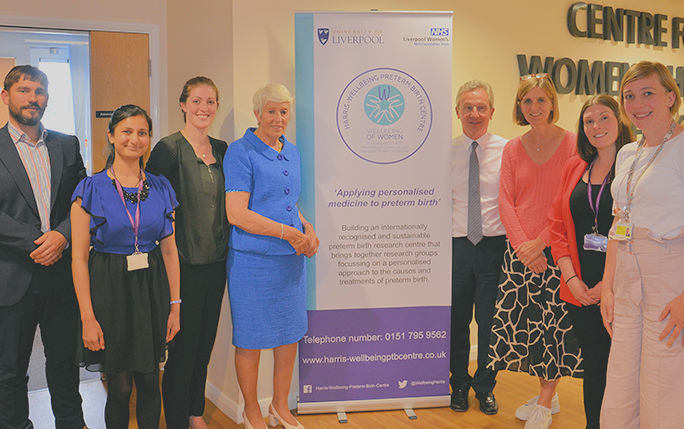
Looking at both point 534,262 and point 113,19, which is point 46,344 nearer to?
point 113,19

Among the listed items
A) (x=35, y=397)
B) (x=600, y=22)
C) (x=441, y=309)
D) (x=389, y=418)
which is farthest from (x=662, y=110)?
(x=35, y=397)

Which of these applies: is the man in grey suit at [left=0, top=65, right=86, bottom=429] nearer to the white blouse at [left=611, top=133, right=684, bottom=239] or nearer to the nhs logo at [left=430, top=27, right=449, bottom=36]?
the nhs logo at [left=430, top=27, right=449, bottom=36]

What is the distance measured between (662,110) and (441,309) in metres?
1.59

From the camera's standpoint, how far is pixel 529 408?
3.29 meters

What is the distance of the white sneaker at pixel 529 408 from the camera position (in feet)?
10.7

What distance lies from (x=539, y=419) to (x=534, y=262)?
33.7 inches

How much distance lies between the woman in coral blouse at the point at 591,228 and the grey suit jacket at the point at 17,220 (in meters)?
2.26

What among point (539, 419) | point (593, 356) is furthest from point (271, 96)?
point (539, 419)

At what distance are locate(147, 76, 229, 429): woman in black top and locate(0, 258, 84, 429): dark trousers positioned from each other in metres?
0.45

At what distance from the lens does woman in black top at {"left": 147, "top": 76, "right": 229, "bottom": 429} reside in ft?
8.82

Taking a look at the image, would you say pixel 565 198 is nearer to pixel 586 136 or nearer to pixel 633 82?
pixel 586 136

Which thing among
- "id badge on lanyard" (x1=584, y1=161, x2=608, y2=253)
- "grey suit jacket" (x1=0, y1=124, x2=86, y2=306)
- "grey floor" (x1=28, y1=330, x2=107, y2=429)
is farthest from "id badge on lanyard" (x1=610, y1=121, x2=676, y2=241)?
"grey floor" (x1=28, y1=330, x2=107, y2=429)

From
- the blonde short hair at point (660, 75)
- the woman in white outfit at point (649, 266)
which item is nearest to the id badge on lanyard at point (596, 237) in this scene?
the woman in white outfit at point (649, 266)

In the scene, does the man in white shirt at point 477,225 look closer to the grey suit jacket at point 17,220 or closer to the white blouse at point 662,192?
the white blouse at point 662,192
